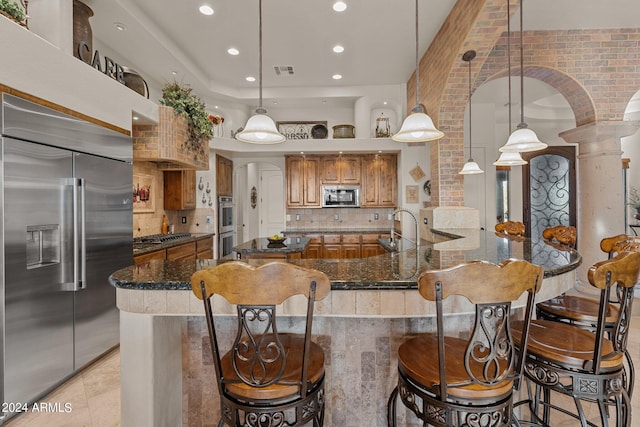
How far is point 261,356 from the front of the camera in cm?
112

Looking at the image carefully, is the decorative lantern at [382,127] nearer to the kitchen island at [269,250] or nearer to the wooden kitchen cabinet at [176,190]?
the kitchen island at [269,250]


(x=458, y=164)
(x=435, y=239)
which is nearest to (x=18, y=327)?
(x=435, y=239)

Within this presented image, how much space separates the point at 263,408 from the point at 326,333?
0.57 m

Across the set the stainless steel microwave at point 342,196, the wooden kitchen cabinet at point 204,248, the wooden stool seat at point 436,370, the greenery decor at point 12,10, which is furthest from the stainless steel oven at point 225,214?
the wooden stool seat at point 436,370

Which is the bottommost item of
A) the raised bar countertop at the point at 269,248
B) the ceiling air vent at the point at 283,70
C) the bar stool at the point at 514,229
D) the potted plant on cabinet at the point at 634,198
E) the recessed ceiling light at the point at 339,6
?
the raised bar countertop at the point at 269,248

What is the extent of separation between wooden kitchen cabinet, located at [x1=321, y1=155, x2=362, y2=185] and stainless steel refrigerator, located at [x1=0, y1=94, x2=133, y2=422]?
3812 mm

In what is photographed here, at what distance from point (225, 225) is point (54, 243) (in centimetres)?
378

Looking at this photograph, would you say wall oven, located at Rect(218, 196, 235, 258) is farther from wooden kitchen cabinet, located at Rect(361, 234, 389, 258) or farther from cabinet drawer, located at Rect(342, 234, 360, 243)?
wooden kitchen cabinet, located at Rect(361, 234, 389, 258)

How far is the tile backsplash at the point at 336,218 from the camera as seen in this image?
641 cm

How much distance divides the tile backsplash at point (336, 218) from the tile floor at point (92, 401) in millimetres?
4137

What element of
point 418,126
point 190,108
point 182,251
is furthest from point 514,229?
point 190,108

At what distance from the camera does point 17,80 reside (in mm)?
Answer: 1978

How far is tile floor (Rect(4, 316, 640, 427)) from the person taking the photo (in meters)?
1.94

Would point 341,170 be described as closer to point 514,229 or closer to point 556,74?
point 514,229
